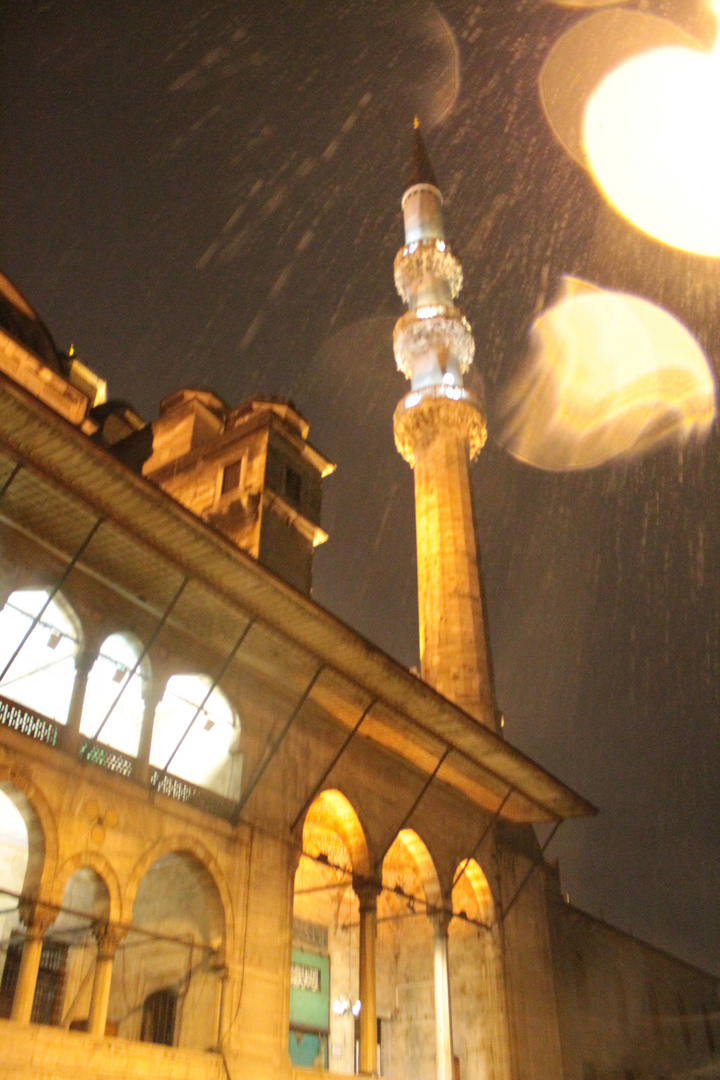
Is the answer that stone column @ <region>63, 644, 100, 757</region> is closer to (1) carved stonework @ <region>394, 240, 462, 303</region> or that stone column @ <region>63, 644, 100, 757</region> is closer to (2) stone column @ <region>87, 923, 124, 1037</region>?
(2) stone column @ <region>87, 923, 124, 1037</region>

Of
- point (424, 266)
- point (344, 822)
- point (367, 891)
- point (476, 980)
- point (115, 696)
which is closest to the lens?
point (115, 696)

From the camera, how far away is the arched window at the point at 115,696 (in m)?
12.9

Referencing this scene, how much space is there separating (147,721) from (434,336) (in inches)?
749

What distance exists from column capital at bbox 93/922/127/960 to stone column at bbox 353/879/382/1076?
4.91m

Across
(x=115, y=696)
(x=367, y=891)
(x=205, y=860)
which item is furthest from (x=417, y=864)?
(x=115, y=696)

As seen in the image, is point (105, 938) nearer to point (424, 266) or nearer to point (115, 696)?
point (115, 696)

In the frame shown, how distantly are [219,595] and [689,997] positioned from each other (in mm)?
25010

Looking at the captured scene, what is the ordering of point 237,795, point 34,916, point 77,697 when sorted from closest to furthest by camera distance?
1. point 34,916
2. point 77,697
3. point 237,795

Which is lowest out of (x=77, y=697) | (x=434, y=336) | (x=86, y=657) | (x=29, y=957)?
(x=29, y=957)

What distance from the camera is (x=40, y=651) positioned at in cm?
1402

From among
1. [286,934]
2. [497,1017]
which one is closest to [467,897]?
[497,1017]

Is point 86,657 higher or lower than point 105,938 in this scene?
higher

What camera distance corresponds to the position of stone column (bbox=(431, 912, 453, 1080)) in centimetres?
1588

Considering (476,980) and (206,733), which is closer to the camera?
(206,733)
